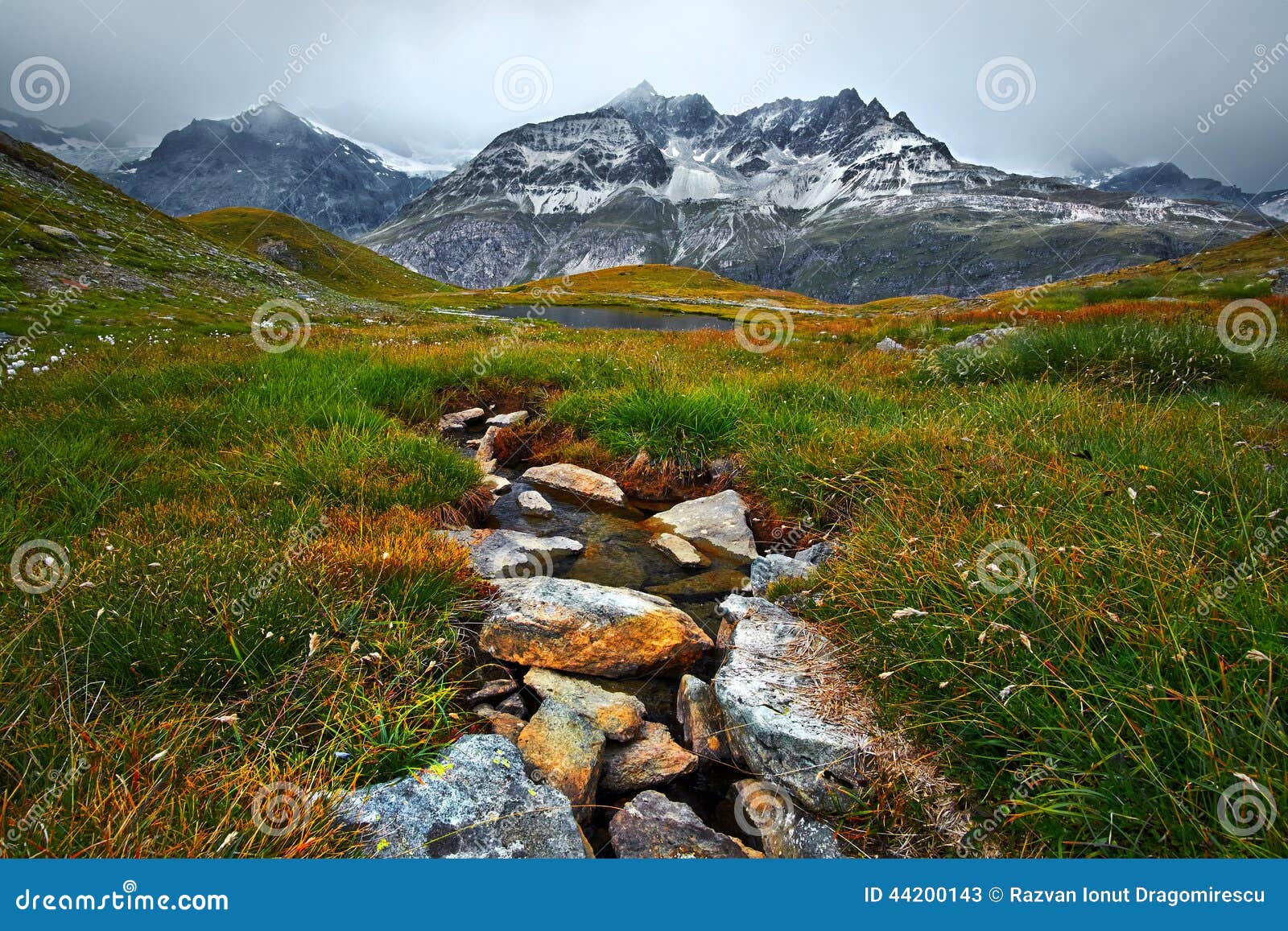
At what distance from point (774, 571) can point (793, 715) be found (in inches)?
72.4

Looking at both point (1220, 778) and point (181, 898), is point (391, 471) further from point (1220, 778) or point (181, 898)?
point (1220, 778)

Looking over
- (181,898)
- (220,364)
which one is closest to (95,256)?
(220,364)

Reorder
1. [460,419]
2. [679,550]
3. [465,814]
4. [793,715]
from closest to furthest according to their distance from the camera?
[465,814] → [793,715] → [679,550] → [460,419]

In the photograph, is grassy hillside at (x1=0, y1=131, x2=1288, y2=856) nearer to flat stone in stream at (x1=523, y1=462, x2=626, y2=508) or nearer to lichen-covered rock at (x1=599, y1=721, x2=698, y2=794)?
flat stone in stream at (x1=523, y1=462, x2=626, y2=508)

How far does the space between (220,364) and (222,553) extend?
26.6 ft

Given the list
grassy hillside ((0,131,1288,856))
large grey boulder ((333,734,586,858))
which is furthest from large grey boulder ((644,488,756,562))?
large grey boulder ((333,734,586,858))

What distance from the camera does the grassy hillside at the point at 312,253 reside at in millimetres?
92812

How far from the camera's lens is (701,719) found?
3.53 metres

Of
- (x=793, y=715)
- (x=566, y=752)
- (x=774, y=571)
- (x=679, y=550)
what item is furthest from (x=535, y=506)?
(x=793, y=715)

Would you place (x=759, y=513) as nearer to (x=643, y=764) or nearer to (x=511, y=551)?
(x=511, y=551)

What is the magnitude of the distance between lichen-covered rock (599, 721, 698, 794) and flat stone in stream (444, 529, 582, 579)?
1920 mm

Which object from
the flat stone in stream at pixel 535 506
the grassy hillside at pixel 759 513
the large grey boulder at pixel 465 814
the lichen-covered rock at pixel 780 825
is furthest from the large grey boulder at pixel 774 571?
the flat stone in stream at pixel 535 506

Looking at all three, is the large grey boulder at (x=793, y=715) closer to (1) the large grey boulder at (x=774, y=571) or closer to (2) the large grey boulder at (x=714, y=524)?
(1) the large grey boulder at (x=774, y=571)

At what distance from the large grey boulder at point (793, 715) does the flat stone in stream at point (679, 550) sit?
1.75m
